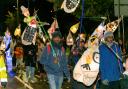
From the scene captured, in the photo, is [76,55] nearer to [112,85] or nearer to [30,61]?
[112,85]

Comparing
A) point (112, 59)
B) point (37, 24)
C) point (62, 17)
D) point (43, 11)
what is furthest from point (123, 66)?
point (43, 11)

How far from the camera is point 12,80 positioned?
19.5m

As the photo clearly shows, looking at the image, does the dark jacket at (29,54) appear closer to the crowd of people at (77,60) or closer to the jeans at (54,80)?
the crowd of people at (77,60)

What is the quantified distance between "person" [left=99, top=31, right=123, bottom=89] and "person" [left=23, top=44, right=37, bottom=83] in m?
7.86

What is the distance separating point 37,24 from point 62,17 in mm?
19123

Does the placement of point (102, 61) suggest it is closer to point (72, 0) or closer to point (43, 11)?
point (72, 0)

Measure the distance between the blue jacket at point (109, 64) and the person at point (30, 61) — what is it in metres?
7.88

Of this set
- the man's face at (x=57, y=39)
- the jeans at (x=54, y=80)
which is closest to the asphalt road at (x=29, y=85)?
the jeans at (x=54, y=80)

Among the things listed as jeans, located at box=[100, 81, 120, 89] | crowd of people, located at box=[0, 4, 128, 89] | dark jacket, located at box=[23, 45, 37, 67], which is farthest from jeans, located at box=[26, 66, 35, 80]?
jeans, located at box=[100, 81, 120, 89]

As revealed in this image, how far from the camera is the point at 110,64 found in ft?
34.2

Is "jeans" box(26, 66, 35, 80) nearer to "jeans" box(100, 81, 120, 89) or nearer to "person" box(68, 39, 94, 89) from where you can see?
"person" box(68, 39, 94, 89)

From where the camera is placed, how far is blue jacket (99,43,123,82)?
10.4 m

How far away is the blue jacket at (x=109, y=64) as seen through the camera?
34.1ft

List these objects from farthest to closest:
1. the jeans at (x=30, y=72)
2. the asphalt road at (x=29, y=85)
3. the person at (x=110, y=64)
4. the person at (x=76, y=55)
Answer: the jeans at (x=30, y=72), the asphalt road at (x=29, y=85), the person at (x=76, y=55), the person at (x=110, y=64)
